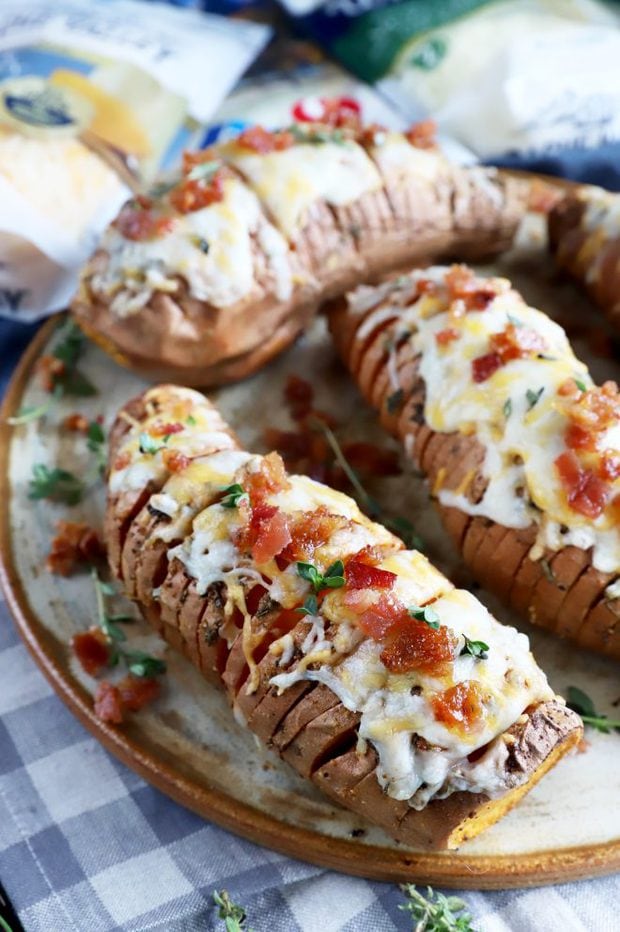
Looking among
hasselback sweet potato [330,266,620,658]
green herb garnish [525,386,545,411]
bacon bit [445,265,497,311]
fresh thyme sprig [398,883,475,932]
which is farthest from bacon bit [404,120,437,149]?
fresh thyme sprig [398,883,475,932]

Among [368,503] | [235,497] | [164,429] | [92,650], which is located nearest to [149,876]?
[92,650]

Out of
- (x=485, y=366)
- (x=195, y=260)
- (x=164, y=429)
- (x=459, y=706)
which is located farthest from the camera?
(x=195, y=260)

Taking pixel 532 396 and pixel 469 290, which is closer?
pixel 532 396

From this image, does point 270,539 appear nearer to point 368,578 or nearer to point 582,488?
point 368,578

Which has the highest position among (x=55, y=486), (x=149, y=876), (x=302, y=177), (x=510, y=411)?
(x=302, y=177)

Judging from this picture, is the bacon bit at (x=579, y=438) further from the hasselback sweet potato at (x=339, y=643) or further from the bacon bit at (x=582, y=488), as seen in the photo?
the hasselback sweet potato at (x=339, y=643)

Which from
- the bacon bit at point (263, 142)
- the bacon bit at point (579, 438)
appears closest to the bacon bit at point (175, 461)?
the bacon bit at point (579, 438)

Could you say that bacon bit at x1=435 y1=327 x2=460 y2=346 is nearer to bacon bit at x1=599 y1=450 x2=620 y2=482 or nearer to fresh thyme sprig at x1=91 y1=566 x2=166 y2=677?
bacon bit at x1=599 y1=450 x2=620 y2=482
